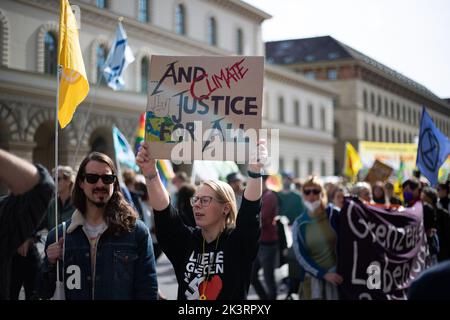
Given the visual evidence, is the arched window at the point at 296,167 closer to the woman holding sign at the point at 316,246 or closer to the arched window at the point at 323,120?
the arched window at the point at 323,120

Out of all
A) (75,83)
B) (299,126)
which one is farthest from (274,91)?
(75,83)

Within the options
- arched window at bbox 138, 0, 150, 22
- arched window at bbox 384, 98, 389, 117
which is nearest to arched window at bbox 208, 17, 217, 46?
arched window at bbox 138, 0, 150, 22

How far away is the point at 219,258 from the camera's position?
3590 millimetres

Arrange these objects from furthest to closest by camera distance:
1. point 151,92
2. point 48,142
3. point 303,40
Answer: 1. point 303,40
2. point 48,142
3. point 151,92

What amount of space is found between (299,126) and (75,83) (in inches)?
1908

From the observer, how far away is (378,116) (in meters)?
61.7

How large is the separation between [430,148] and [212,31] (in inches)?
1276

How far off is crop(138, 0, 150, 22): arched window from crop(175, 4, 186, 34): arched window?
2.82 metres

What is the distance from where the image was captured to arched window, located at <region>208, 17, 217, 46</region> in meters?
39.2

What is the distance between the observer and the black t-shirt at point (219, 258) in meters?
3.55

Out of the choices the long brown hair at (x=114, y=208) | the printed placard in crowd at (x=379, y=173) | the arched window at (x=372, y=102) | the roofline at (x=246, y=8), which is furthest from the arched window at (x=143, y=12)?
the arched window at (x=372, y=102)

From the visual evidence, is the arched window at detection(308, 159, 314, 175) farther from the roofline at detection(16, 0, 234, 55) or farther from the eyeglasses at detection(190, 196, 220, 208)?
the eyeglasses at detection(190, 196, 220, 208)

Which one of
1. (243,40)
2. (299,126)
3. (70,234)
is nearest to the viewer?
(70,234)
